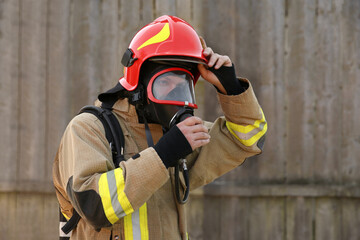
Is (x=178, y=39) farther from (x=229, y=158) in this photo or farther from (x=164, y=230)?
(x=164, y=230)

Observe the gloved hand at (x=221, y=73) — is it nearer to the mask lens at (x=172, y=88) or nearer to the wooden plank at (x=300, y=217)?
the mask lens at (x=172, y=88)

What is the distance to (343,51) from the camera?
4.34 metres

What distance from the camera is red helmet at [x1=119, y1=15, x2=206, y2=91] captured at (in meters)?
2.16

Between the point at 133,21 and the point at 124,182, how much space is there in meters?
2.70

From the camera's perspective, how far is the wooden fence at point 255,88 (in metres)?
4.15

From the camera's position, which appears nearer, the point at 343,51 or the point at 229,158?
the point at 229,158

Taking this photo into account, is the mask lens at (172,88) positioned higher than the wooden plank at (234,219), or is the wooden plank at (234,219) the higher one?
the mask lens at (172,88)

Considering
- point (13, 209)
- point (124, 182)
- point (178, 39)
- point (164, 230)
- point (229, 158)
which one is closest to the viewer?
point (124, 182)

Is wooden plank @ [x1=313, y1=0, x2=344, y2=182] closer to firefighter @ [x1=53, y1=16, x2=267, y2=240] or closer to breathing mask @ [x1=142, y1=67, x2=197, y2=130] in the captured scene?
firefighter @ [x1=53, y1=16, x2=267, y2=240]

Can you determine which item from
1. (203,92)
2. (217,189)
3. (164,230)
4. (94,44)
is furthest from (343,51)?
(164,230)

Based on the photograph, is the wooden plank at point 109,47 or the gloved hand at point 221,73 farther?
the wooden plank at point 109,47

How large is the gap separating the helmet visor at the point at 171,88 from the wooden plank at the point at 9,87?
2498mm

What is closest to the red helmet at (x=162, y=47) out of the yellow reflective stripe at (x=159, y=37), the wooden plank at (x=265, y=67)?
the yellow reflective stripe at (x=159, y=37)

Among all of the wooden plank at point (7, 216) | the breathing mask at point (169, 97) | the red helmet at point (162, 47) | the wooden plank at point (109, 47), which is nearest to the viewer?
the breathing mask at point (169, 97)
